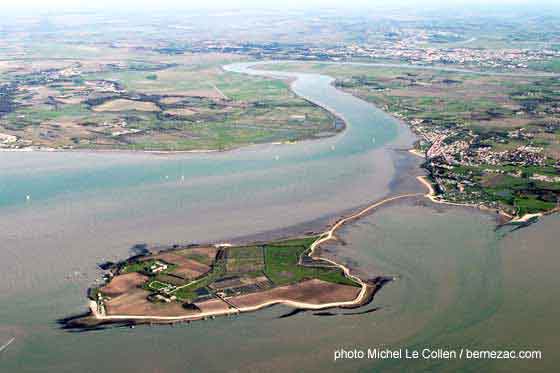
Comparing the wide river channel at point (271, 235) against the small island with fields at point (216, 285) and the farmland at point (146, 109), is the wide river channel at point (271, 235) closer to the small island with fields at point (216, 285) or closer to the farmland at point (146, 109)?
the small island with fields at point (216, 285)

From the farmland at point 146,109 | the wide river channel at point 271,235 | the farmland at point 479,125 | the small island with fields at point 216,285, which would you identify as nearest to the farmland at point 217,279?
the small island with fields at point 216,285

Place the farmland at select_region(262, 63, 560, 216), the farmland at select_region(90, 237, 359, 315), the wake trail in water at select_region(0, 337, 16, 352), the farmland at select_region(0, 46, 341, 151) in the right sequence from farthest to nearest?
the farmland at select_region(0, 46, 341, 151)
the farmland at select_region(262, 63, 560, 216)
the farmland at select_region(90, 237, 359, 315)
the wake trail in water at select_region(0, 337, 16, 352)

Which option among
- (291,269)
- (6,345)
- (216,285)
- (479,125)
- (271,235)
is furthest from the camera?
(479,125)

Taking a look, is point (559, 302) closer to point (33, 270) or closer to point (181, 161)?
point (33, 270)

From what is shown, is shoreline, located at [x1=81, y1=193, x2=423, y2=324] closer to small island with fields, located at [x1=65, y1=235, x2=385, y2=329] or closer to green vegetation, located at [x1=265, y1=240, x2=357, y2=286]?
small island with fields, located at [x1=65, y1=235, x2=385, y2=329]

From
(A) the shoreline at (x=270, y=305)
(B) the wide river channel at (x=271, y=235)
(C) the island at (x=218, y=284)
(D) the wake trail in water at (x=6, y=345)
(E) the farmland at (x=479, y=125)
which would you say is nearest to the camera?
(B) the wide river channel at (x=271, y=235)

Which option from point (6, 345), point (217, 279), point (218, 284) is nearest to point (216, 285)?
point (218, 284)

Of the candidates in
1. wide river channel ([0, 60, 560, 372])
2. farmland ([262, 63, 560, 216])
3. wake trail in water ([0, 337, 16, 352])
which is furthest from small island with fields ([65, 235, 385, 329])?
farmland ([262, 63, 560, 216])

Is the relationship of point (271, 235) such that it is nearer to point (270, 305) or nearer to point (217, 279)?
point (217, 279)

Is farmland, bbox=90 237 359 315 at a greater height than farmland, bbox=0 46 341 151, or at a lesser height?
lesser
